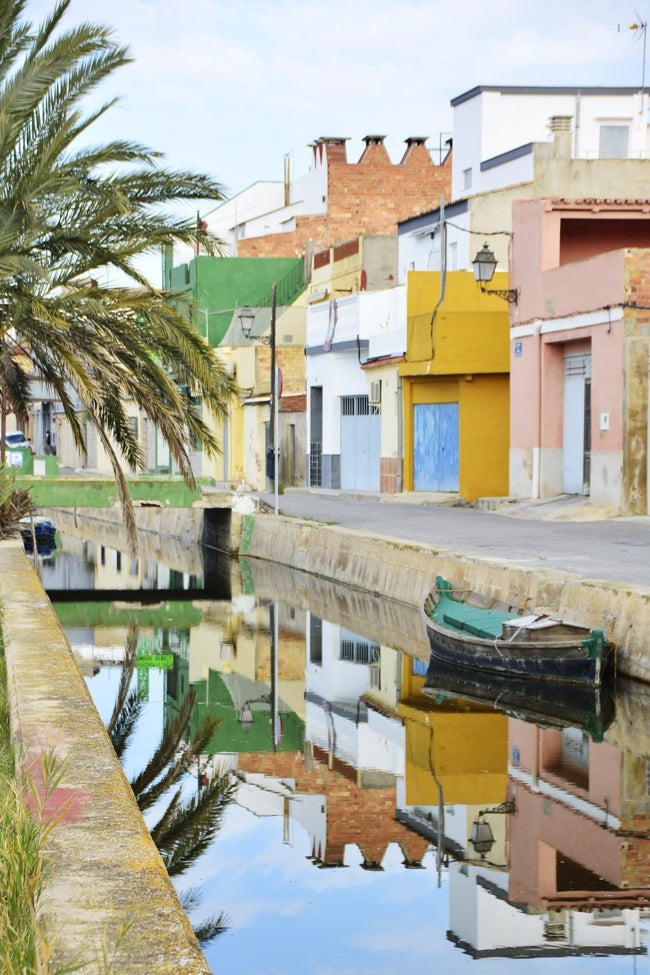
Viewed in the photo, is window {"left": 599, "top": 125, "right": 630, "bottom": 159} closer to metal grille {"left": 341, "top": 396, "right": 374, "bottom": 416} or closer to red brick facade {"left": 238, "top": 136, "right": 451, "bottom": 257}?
red brick facade {"left": 238, "top": 136, "right": 451, "bottom": 257}

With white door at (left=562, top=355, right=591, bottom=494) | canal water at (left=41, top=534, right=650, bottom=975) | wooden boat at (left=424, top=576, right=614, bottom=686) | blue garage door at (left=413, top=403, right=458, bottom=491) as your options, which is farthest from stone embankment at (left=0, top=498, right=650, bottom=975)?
blue garage door at (left=413, top=403, right=458, bottom=491)

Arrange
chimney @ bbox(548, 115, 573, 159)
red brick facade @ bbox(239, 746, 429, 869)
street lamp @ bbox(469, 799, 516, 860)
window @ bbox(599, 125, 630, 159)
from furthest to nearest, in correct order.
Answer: window @ bbox(599, 125, 630, 159), chimney @ bbox(548, 115, 573, 159), street lamp @ bbox(469, 799, 516, 860), red brick facade @ bbox(239, 746, 429, 869)

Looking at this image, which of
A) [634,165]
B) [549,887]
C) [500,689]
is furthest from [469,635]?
[634,165]

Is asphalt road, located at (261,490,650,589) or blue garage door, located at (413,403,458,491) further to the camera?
blue garage door, located at (413,403,458,491)

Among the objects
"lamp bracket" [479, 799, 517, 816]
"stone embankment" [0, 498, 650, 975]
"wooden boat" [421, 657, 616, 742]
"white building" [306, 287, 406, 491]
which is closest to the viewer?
"stone embankment" [0, 498, 650, 975]

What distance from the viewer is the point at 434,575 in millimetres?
19562

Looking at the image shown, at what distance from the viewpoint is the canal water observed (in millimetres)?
7680

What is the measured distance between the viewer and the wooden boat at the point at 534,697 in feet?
44.1

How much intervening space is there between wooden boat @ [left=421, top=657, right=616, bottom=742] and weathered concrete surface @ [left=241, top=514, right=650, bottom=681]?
0.56 metres

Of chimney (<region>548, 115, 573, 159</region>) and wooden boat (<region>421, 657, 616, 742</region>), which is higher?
chimney (<region>548, 115, 573, 159</region>)

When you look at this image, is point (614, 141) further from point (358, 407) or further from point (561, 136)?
point (358, 407)

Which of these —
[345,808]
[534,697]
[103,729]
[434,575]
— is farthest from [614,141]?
[103,729]

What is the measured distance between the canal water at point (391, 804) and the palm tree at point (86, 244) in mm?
3333

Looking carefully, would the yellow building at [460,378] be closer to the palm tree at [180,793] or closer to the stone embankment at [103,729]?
the stone embankment at [103,729]
